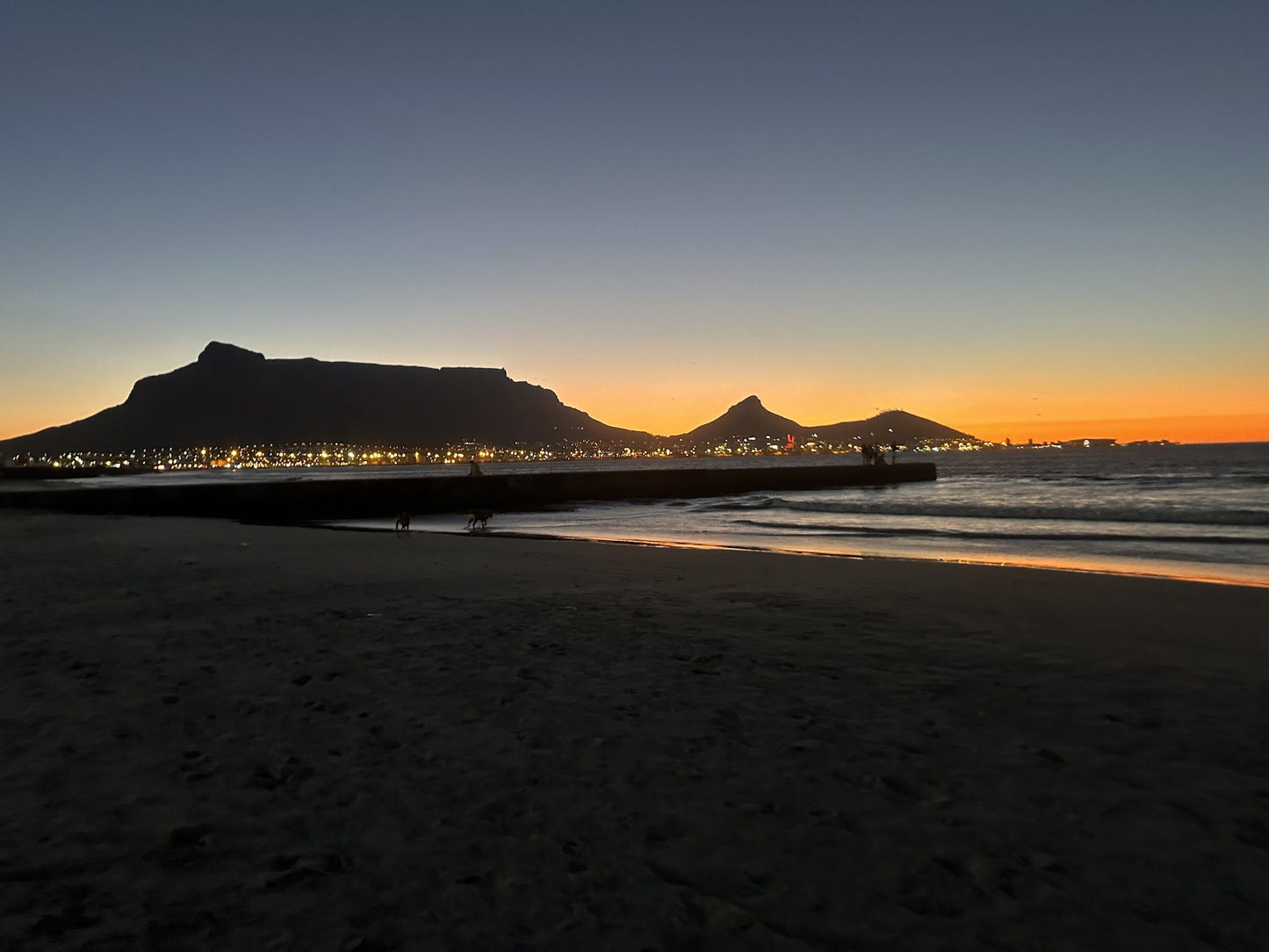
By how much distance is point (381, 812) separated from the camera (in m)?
4.03

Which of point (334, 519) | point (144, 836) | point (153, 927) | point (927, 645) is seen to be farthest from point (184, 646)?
point (334, 519)

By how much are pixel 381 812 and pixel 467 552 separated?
43.1 ft

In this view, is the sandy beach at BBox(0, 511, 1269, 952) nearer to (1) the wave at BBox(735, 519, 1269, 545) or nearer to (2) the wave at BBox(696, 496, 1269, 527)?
(1) the wave at BBox(735, 519, 1269, 545)

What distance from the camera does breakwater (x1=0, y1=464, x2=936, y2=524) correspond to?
1407 inches

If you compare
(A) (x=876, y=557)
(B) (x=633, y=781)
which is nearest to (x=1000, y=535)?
(A) (x=876, y=557)

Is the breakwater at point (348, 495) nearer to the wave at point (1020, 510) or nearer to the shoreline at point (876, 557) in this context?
the wave at point (1020, 510)

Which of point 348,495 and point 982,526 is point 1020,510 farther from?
point 348,495

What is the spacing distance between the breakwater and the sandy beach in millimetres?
24942

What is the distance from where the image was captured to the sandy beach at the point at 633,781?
311cm

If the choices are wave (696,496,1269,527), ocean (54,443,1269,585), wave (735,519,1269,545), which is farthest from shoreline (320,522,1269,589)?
wave (696,496,1269,527)

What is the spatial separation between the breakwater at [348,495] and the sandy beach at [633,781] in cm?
2494

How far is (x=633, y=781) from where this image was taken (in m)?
4.46

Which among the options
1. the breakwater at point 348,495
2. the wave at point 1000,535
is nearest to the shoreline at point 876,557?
the wave at point 1000,535

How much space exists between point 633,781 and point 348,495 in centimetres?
3604
